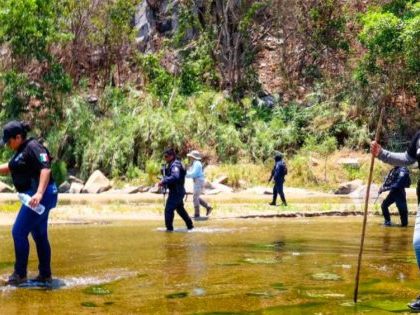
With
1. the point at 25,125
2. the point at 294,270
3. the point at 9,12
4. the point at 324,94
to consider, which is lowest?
the point at 294,270

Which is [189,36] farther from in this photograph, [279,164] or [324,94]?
[279,164]

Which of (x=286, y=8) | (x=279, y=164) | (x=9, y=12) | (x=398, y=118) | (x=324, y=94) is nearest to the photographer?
(x=279, y=164)

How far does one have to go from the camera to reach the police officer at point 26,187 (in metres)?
7.56

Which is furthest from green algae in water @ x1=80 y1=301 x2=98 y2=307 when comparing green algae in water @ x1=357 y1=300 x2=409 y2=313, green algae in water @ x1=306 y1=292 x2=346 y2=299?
green algae in water @ x1=357 y1=300 x2=409 y2=313

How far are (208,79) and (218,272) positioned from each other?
32080 millimetres

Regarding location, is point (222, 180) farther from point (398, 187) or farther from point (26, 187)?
point (26, 187)

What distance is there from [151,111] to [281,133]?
6280mm

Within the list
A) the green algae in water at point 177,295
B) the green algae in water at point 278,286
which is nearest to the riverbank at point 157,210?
the green algae in water at point 278,286

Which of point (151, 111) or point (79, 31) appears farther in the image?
point (79, 31)

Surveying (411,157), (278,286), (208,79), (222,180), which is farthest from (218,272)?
(208,79)

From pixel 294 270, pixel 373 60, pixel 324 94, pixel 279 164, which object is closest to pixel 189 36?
pixel 324 94

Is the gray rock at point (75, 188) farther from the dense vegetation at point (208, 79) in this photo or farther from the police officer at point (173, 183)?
the police officer at point (173, 183)

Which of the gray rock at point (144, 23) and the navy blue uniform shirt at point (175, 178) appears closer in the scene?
the navy blue uniform shirt at point (175, 178)

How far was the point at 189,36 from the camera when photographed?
42.9 metres
